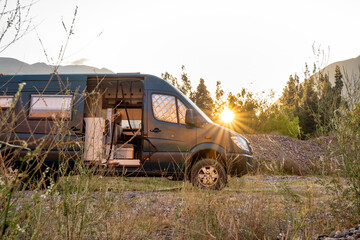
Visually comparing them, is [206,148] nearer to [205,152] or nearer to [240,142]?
[205,152]

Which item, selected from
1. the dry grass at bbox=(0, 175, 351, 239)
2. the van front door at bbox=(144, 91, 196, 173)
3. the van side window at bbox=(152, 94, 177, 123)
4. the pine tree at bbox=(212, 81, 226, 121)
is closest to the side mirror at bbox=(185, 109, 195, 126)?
the van front door at bbox=(144, 91, 196, 173)

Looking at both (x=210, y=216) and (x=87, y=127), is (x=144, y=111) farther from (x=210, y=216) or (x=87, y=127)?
(x=210, y=216)

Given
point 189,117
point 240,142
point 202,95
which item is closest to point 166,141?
point 189,117

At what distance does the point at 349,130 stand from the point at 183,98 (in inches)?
163

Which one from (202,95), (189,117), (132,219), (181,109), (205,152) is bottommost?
(132,219)

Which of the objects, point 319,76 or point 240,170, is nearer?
point 319,76

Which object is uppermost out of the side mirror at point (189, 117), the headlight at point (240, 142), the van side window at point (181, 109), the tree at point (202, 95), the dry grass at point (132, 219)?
the tree at point (202, 95)

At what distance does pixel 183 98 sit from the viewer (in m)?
7.16

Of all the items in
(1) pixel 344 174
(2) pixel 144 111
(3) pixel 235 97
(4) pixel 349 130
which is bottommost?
(1) pixel 344 174

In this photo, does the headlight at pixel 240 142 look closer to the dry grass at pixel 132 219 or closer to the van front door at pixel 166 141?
the van front door at pixel 166 141

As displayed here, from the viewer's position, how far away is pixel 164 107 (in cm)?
711

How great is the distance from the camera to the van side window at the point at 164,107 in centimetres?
705

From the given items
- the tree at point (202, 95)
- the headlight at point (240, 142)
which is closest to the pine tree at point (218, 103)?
the tree at point (202, 95)

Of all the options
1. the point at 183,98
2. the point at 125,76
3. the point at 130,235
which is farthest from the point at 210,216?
the point at 125,76
